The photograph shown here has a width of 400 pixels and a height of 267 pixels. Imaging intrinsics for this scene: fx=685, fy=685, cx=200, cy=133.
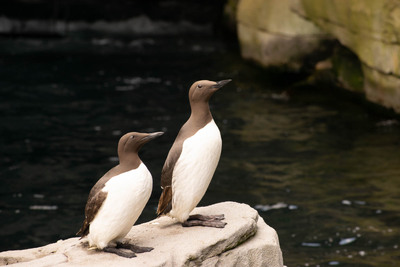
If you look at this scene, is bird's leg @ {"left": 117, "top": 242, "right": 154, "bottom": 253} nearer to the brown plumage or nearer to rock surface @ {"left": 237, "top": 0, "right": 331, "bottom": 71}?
the brown plumage

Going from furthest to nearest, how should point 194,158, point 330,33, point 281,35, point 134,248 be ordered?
1. point 281,35
2. point 330,33
3. point 194,158
4. point 134,248

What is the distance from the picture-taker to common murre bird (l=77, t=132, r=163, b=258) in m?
4.39

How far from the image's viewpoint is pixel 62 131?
11000mm

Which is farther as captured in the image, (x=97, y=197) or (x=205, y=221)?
(x=205, y=221)

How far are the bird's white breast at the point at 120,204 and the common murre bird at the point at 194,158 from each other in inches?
16.5

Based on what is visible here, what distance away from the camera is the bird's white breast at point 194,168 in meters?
4.77

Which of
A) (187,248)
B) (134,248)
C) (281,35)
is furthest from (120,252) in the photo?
(281,35)

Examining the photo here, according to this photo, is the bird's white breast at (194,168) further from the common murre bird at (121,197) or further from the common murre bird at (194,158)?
the common murre bird at (121,197)

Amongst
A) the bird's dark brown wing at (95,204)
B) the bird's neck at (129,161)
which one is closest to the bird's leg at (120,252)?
the bird's dark brown wing at (95,204)

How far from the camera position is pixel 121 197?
173 inches

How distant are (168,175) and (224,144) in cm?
560

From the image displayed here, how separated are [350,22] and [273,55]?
2.71 metres

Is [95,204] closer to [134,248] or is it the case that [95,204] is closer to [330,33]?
[134,248]

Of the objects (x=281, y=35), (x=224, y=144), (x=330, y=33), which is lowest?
(x=224, y=144)
